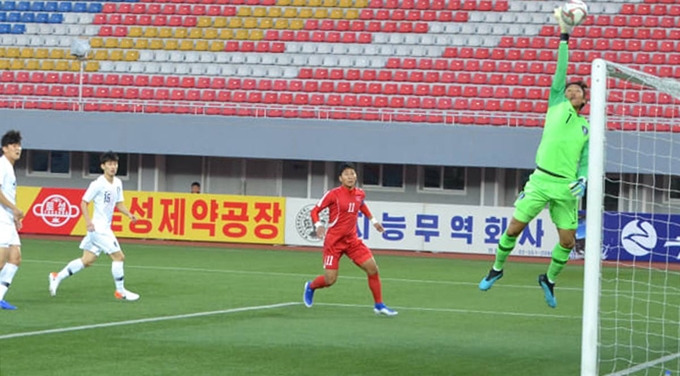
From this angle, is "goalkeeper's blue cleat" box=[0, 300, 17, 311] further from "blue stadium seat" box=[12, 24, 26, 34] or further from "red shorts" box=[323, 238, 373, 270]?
"blue stadium seat" box=[12, 24, 26, 34]

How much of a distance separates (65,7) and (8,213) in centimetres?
2402

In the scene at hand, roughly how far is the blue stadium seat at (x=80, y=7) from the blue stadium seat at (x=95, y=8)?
13cm

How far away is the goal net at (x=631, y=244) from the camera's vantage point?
424 inches

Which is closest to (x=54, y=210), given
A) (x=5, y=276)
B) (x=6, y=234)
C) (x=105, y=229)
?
(x=105, y=229)

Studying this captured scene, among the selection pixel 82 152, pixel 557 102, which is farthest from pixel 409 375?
pixel 82 152

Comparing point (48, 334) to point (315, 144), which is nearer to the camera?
point (48, 334)

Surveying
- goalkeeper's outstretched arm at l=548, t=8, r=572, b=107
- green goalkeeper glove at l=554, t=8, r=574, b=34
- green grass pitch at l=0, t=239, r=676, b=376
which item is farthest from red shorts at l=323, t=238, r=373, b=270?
green goalkeeper glove at l=554, t=8, r=574, b=34

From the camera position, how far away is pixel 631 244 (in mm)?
28703

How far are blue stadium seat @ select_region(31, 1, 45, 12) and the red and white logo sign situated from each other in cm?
812

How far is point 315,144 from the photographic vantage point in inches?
1325

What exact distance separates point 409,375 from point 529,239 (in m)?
19.5

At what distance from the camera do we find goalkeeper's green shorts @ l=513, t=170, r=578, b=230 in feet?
42.7

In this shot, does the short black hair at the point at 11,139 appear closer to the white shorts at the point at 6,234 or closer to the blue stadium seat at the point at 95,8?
the white shorts at the point at 6,234

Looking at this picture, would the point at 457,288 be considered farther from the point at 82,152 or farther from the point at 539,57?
the point at 82,152
